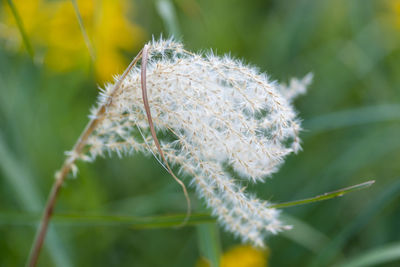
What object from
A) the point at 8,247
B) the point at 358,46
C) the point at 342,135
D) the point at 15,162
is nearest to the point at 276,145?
the point at 15,162

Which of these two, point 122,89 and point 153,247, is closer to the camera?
point 122,89

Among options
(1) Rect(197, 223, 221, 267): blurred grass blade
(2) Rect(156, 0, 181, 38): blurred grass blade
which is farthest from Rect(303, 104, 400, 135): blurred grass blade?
(1) Rect(197, 223, 221, 267): blurred grass blade

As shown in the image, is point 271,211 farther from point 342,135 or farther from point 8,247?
point 342,135

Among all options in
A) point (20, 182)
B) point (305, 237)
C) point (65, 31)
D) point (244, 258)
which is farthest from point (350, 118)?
point (65, 31)

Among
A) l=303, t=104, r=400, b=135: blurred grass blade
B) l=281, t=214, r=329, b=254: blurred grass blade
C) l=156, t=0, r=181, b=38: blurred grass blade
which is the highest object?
l=156, t=0, r=181, b=38: blurred grass blade

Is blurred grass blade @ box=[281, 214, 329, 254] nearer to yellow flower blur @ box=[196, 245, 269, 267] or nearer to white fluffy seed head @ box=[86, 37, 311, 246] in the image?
yellow flower blur @ box=[196, 245, 269, 267]
